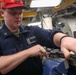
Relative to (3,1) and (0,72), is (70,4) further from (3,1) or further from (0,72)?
(0,72)

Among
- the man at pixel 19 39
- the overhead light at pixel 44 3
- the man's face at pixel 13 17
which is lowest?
the man at pixel 19 39

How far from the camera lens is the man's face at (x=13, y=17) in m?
1.56

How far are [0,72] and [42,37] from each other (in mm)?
429

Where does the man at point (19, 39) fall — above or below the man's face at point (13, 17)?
below

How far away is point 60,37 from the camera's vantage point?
133cm

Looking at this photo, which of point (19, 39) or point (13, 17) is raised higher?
→ point (13, 17)

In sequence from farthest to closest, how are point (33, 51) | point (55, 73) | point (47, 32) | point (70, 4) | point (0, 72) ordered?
point (70, 4), point (47, 32), point (0, 72), point (33, 51), point (55, 73)

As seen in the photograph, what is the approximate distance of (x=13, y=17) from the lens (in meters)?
1.57

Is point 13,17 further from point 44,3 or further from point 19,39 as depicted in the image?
point 44,3

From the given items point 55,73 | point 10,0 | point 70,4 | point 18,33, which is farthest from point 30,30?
point 70,4

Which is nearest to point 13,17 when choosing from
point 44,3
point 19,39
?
point 19,39

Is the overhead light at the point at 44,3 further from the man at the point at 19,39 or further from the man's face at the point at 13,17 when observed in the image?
the man's face at the point at 13,17

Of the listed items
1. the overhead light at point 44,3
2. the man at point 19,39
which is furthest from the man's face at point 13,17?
the overhead light at point 44,3

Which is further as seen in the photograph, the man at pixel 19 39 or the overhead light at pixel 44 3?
the overhead light at pixel 44 3
